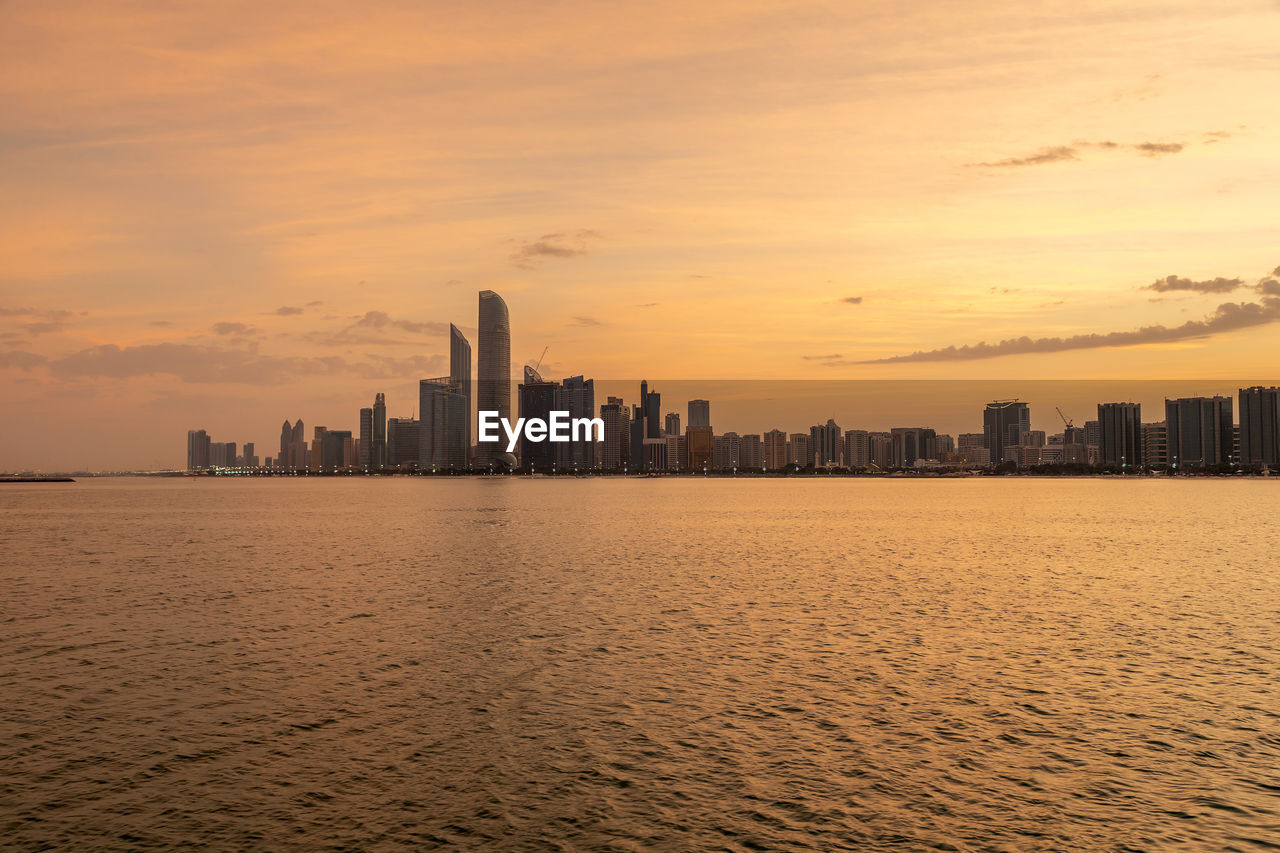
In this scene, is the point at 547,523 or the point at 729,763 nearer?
the point at 729,763

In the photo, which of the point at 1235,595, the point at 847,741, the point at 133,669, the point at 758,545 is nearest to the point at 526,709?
the point at 847,741

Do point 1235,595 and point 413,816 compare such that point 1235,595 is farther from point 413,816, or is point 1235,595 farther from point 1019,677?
point 413,816

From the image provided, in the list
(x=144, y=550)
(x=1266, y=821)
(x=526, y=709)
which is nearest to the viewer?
(x=1266, y=821)

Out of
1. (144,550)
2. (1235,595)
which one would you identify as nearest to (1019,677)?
(1235,595)

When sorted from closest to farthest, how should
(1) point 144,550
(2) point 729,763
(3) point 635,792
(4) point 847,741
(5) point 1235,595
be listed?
(3) point 635,792, (2) point 729,763, (4) point 847,741, (5) point 1235,595, (1) point 144,550

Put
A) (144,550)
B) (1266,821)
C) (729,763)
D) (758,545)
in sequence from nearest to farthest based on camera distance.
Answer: (1266,821)
(729,763)
(144,550)
(758,545)

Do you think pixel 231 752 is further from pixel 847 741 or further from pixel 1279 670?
pixel 1279 670
